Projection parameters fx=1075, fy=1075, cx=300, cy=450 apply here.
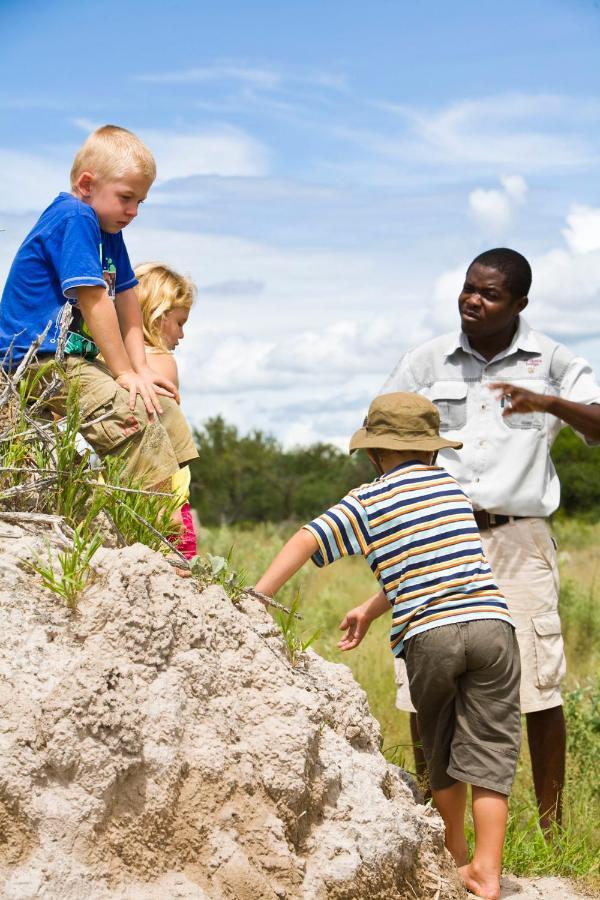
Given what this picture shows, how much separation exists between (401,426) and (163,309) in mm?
1497

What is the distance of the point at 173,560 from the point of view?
3.38 meters

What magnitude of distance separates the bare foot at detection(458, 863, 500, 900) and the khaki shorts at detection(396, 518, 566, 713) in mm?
1467

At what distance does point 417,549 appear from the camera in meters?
3.64

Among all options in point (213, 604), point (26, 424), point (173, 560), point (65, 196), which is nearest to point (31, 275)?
point (65, 196)

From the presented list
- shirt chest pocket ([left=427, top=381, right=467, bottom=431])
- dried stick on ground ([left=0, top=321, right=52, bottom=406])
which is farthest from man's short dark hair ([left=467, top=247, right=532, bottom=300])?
dried stick on ground ([left=0, top=321, right=52, bottom=406])

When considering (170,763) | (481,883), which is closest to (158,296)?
(170,763)

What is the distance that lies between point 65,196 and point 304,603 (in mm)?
8146

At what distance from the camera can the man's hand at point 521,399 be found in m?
4.48

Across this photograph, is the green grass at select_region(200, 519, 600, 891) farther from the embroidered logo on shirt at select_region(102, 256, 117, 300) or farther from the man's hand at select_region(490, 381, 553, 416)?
the man's hand at select_region(490, 381, 553, 416)

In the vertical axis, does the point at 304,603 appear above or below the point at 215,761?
below

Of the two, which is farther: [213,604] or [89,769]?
[213,604]

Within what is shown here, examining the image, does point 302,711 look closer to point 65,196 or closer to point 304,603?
point 65,196

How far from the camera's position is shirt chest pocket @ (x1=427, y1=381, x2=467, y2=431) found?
16.8 ft

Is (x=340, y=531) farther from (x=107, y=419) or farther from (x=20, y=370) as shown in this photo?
(x=20, y=370)
